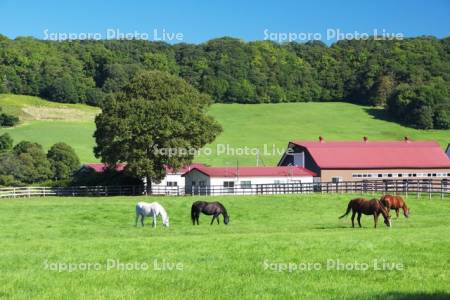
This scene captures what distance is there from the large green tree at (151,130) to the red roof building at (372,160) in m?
11.7

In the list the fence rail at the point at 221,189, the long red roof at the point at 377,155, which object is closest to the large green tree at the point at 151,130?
the fence rail at the point at 221,189

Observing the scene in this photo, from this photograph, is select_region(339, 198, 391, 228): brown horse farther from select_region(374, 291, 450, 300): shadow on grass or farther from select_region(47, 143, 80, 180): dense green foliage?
select_region(47, 143, 80, 180): dense green foliage

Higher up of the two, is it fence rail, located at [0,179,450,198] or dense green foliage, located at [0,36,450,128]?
dense green foliage, located at [0,36,450,128]

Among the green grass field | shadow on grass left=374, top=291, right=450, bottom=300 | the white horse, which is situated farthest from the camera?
the white horse

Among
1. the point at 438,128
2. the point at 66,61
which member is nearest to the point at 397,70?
the point at 438,128

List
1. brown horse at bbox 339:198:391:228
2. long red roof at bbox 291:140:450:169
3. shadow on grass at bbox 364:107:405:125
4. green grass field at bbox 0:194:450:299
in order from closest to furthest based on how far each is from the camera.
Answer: green grass field at bbox 0:194:450:299, brown horse at bbox 339:198:391:228, long red roof at bbox 291:140:450:169, shadow on grass at bbox 364:107:405:125

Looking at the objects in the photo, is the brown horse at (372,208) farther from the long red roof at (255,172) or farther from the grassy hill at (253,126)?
the grassy hill at (253,126)

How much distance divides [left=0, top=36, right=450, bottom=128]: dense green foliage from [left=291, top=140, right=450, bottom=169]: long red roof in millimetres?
46368

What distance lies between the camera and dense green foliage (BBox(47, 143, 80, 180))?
7700 centimetres

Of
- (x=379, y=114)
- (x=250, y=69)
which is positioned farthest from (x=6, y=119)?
(x=379, y=114)

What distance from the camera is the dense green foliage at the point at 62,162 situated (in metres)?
77.0

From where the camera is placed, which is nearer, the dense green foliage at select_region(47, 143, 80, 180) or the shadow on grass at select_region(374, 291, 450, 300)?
the shadow on grass at select_region(374, 291, 450, 300)

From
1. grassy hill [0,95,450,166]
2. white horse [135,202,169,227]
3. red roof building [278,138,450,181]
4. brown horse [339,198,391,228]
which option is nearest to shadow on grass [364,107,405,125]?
grassy hill [0,95,450,166]

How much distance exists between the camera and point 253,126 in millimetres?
114000
